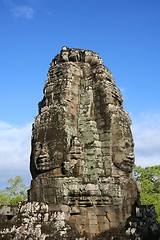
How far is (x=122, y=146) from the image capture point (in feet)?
32.2

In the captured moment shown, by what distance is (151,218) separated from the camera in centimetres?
863

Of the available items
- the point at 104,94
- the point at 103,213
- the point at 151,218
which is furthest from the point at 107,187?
the point at 104,94

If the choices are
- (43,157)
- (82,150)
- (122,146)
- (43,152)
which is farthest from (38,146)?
(122,146)

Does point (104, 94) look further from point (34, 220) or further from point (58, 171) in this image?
point (34, 220)

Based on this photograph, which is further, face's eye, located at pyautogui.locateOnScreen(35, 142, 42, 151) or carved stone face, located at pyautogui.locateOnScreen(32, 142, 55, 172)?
face's eye, located at pyautogui.locateOnScreen(35, 142, 42, 151)

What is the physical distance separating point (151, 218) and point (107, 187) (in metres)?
1.47

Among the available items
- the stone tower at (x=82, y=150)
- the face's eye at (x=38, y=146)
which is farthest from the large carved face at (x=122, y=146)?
the face's eye at (x=38, y=146)

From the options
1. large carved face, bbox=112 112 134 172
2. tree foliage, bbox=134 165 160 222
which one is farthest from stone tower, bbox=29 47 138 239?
tree foliage, bbox=134 165 160 222

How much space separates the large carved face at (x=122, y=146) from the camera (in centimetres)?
972

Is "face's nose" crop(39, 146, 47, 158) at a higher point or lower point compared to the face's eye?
lower

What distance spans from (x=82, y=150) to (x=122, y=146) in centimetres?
125

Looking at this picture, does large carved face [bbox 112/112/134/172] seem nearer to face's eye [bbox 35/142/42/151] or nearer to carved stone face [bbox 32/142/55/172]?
carved stone face [bbox 32/142/55/172]

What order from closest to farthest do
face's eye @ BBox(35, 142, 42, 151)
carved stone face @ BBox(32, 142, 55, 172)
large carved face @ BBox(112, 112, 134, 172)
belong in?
carved stone face @ BBox(32, 142, 55, 172), large carved face @ BBox(112, 112, 134, 172), face's eye @ BBox(35, 142, 42, 151)

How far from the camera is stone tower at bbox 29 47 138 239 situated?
894 cm
